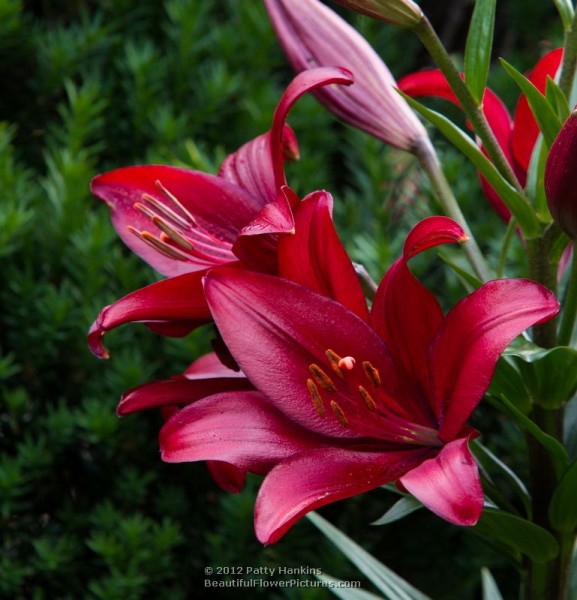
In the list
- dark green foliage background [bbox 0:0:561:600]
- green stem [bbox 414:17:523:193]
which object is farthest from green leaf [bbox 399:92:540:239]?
dark green foliage background [bbox 0:0:561:600]

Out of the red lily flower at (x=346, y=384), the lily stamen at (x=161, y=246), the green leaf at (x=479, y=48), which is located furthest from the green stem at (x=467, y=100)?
the lily stamen at (x=161, y=246)

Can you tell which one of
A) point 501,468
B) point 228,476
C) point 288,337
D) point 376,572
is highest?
point 288,337

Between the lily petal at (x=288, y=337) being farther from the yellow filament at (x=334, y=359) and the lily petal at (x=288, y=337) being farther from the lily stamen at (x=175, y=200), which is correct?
the lily stamen at (x=175, y=200)

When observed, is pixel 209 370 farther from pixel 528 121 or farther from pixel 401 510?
pixel 528 121

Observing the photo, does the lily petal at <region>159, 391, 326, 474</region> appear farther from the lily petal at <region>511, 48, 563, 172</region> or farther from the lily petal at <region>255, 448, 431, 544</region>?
the lily petal at <region>511, 48, 563, 172</region>

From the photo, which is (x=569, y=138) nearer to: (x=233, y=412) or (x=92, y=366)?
(x=233, y=412)

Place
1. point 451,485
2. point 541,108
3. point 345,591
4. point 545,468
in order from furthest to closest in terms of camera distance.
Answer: point 345,591
point 545,468
point 541,108
point 451,485

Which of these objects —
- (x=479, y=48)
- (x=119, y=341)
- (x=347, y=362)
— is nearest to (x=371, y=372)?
(x=347, y=362)
